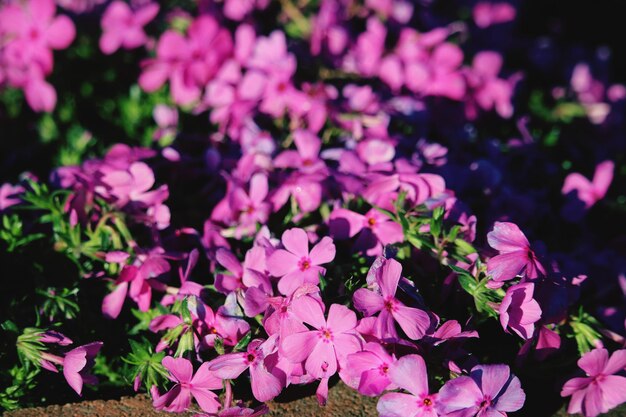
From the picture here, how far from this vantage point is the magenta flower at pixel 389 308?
1.26 m

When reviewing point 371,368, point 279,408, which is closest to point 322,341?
point 371,368

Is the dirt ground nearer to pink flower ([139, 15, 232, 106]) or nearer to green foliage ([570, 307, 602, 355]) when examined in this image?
green foliage ([570, 307, 602, 355])

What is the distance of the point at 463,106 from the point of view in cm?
234

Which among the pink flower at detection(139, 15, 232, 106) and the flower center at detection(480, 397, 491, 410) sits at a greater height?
the pink flower at detection(139, 15, 232, 106)

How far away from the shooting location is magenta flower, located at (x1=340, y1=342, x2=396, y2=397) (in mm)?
1250

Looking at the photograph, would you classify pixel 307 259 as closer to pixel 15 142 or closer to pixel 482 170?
pixel 482 170

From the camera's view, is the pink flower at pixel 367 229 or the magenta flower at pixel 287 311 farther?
the pink flower at pixel 367 229

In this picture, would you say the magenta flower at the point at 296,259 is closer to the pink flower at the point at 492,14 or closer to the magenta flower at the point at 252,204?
the magenta flower at the point at 252,204

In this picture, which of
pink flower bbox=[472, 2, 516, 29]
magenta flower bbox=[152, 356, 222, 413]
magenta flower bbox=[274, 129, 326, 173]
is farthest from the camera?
pink flower bbox=[472, 2, 516, 29]

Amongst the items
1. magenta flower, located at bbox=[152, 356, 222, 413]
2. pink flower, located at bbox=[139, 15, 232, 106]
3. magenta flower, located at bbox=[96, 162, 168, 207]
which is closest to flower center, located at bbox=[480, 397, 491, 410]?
magenta flower, located at bbox=[152, 356, 222, 413]

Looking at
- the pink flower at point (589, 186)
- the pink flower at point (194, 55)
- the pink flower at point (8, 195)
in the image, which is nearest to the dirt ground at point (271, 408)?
the pink flower at point (8, 195)

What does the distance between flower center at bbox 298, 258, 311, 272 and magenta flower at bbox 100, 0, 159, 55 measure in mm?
1423

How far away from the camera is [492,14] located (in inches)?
107

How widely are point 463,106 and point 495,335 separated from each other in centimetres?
106
